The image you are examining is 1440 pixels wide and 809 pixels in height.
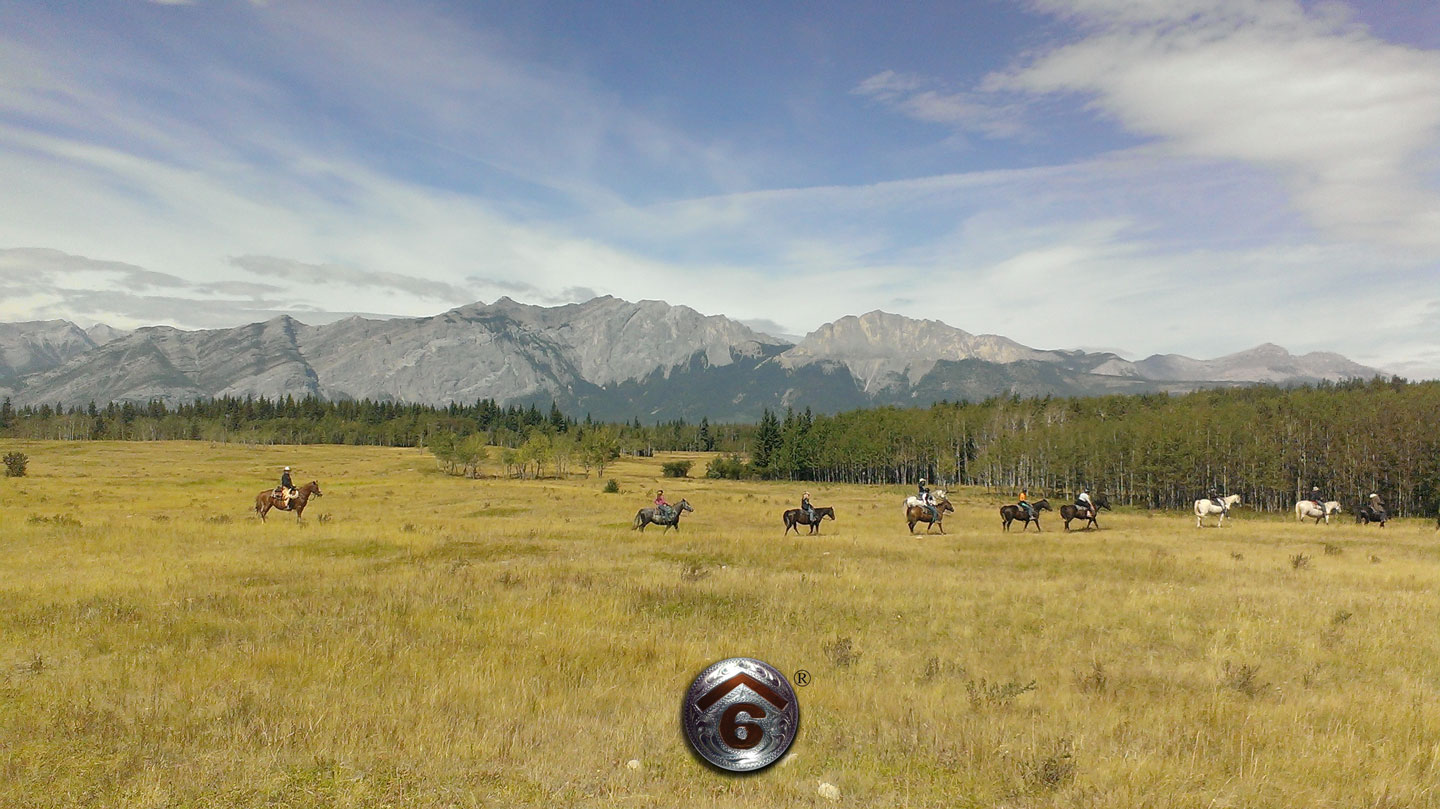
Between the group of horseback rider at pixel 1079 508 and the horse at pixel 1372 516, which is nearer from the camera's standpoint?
the group of horseback rider at pixel 1079 508

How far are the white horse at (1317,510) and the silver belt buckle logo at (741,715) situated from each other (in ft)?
176

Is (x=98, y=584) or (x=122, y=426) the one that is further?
(x=122, y=426)

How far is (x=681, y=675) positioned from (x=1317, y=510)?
53.5m

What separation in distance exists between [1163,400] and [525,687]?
163435 millimetres

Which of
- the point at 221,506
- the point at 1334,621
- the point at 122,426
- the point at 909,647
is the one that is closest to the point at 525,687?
the point at 909,647

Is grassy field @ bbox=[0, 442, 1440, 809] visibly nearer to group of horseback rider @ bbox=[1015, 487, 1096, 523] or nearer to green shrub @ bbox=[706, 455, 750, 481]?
group of horseback rider @ bbox=[1015, 487, 1096, 523]

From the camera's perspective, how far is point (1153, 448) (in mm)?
92375

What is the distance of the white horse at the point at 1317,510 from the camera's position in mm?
43156

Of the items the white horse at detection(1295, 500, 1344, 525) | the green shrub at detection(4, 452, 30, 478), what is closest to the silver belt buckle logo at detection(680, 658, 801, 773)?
the white horse at detection(1295, 500, 1344, 525)

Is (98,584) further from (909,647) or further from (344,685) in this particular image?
(909,647)

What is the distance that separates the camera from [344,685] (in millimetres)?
9727

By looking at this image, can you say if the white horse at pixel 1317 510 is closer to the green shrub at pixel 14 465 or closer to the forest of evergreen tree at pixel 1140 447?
the forest of evergreen tree at pixel 1140 447

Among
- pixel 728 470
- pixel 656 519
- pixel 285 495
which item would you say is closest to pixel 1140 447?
pixel 728 470

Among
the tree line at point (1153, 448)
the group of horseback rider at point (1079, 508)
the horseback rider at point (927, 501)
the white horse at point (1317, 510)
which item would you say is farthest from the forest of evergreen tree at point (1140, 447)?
the horseback rider at point (927, 501)
